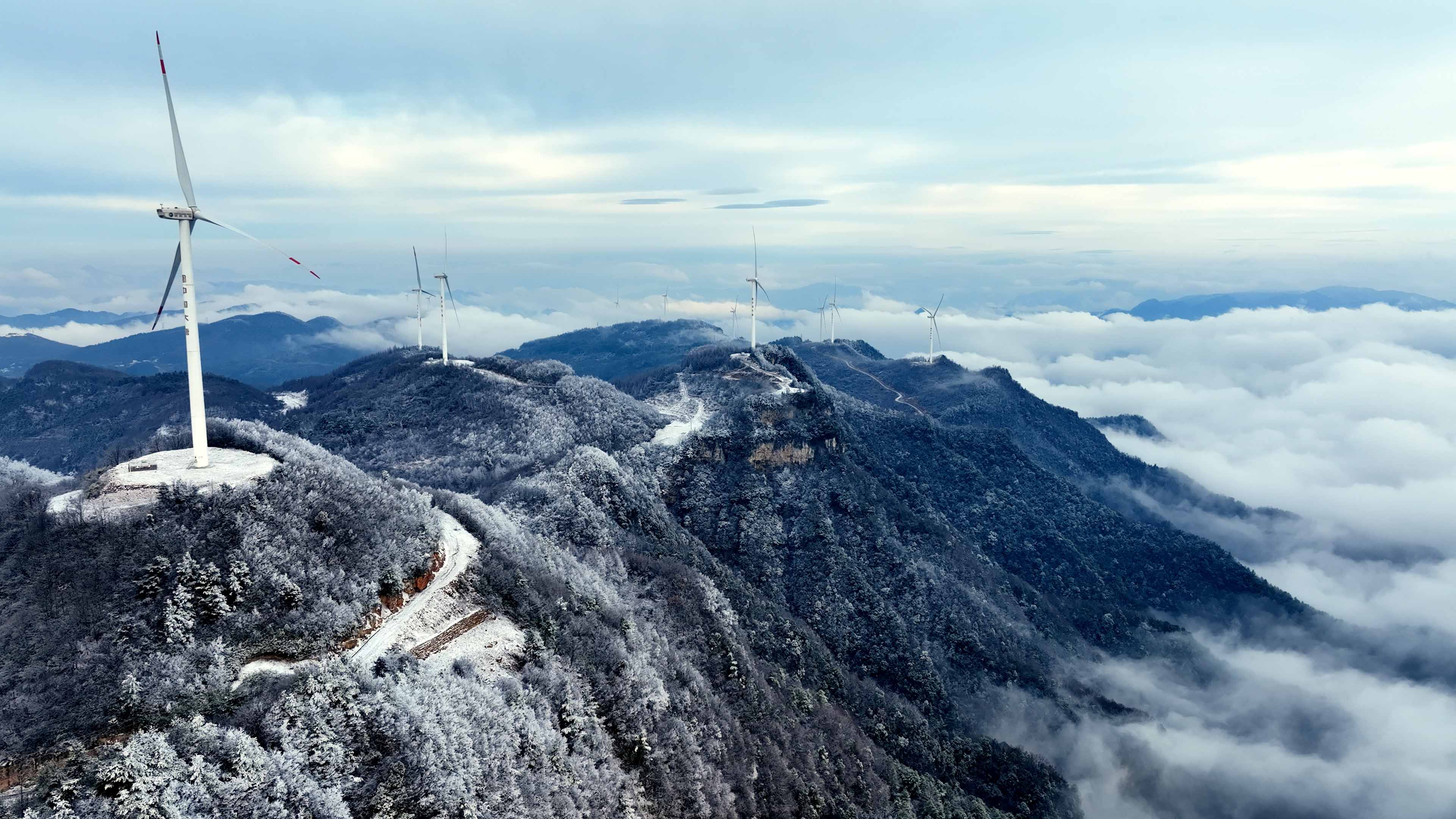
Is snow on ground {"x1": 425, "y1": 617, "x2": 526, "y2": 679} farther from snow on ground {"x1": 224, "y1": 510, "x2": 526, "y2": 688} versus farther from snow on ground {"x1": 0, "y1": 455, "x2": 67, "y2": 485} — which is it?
snow on ground {"x1": 0, "y1": 455, "x2": 67, "y2": 485}

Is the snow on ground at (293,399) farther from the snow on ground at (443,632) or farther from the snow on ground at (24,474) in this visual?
the snow on ground at (443,632)

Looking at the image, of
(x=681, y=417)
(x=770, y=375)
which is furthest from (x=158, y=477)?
(x=770, y=375)

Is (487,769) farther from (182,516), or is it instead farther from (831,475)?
(831,475)

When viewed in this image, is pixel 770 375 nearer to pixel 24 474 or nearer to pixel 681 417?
pixel 681 417

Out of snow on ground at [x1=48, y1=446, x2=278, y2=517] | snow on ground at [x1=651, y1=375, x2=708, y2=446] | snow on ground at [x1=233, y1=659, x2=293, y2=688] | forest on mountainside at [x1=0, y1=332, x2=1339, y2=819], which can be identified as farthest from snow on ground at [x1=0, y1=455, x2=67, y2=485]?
snow on ground at [x1=651, y1=375, x2=708, y2=446]

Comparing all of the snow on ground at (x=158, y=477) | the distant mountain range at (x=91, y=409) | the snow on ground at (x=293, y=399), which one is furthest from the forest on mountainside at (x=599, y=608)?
the distant mountain range at (x=91, y=409)

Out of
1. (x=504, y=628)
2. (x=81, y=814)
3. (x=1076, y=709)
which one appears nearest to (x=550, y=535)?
(x=504, y=628)
